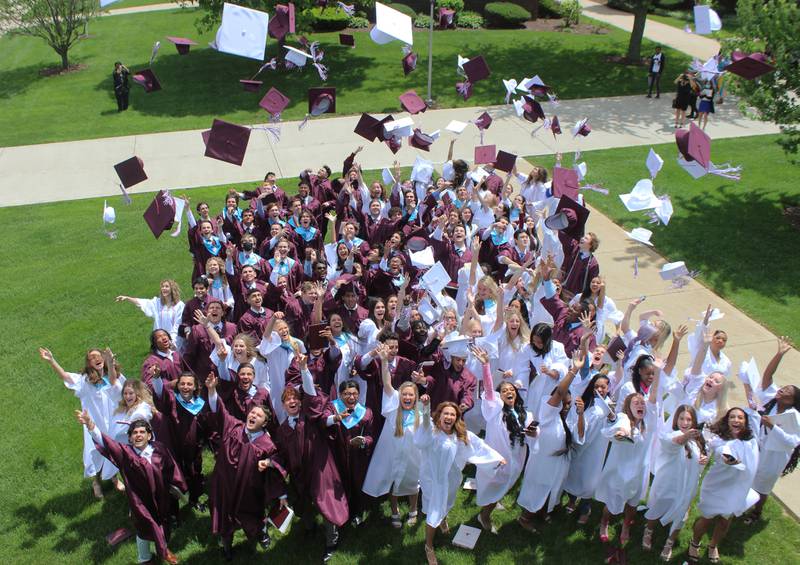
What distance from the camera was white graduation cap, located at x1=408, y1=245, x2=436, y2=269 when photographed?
8453 mm

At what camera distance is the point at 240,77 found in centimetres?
2252

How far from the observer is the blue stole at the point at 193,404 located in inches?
245

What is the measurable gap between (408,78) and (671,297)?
13.8m

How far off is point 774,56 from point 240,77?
1615 cm

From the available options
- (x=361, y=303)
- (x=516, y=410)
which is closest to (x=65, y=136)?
(x=361, y=303)

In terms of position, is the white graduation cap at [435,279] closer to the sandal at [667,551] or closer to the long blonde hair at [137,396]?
the long blonde hair at [137,396]

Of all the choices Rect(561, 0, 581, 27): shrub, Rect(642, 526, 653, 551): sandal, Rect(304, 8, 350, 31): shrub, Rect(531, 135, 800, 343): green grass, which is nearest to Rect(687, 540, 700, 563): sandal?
Rect(642, 526, 653, 551): sandal

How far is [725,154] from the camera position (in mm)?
15883

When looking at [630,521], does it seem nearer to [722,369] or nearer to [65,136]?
[722,369]

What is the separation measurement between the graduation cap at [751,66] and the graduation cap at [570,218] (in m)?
4.34

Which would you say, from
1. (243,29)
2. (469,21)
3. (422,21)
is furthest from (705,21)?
(422,21)

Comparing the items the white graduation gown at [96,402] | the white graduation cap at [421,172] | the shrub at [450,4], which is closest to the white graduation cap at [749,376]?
the white graduation gown at [96,402]

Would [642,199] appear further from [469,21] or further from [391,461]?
[469,21]

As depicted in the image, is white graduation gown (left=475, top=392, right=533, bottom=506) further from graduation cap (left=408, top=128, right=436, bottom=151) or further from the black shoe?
graduation cap (left=408, top=128, right=436, bottom=151)
